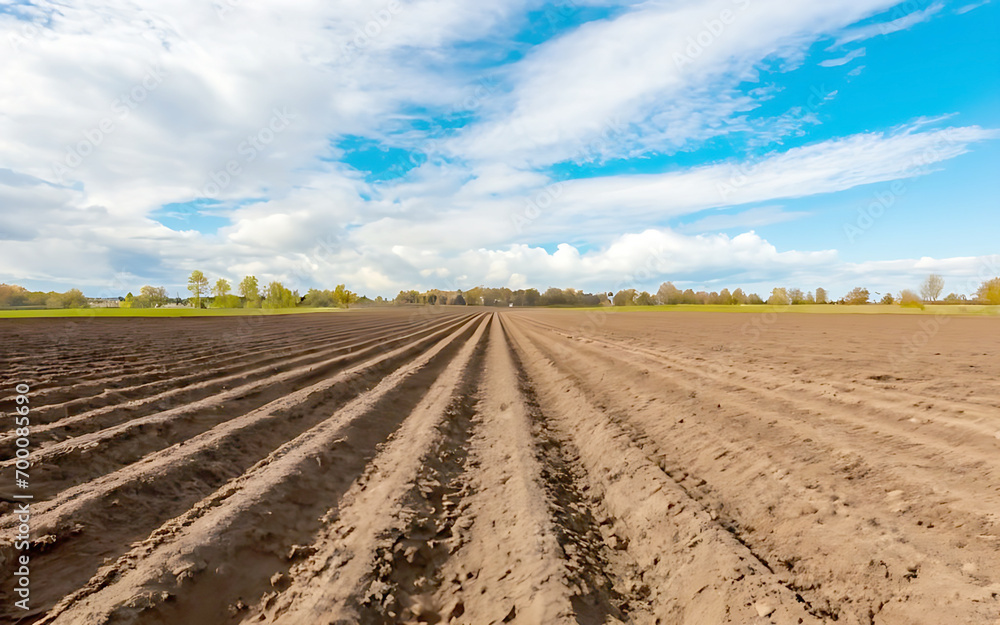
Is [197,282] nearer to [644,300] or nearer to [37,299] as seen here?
[37,299]

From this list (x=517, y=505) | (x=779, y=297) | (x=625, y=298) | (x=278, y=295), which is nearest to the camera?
(x=517, y=505)

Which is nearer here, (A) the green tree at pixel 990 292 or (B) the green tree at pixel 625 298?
(A) the green tree at pixel 990 292

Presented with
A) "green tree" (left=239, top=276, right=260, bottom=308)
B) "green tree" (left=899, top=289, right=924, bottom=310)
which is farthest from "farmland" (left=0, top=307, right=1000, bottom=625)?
"green tree" (left=239, top=276, right=260, bottom=308)

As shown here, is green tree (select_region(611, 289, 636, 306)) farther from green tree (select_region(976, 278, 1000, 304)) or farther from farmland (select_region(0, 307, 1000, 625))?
farmland (select_region(0, 307, 1000, 625))

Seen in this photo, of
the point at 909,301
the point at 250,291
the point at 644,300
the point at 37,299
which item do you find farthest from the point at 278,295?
the point at 909,301

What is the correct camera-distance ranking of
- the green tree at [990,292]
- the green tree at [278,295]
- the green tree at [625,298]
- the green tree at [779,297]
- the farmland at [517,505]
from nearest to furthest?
the farmland at [517,505] < the green tree at [990,292] < the green tree at [779,297] < the green tree at [278,295] < the green tree at [625,298]

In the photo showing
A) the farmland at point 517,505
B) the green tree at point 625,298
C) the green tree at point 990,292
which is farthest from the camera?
the green tree at point 625,298

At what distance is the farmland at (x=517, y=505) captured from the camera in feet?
9.93

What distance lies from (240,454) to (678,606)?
5525 millimetres

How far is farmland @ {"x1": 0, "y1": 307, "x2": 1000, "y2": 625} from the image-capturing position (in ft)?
9.93

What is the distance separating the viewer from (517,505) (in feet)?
14.6

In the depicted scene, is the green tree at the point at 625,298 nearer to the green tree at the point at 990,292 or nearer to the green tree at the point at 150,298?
the green tree at the point at 990,292

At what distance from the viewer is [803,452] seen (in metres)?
5.25

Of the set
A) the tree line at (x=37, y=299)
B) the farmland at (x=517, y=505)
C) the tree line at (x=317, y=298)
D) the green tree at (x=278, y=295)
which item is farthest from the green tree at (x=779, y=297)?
the tree line at (x=37, y=299)
